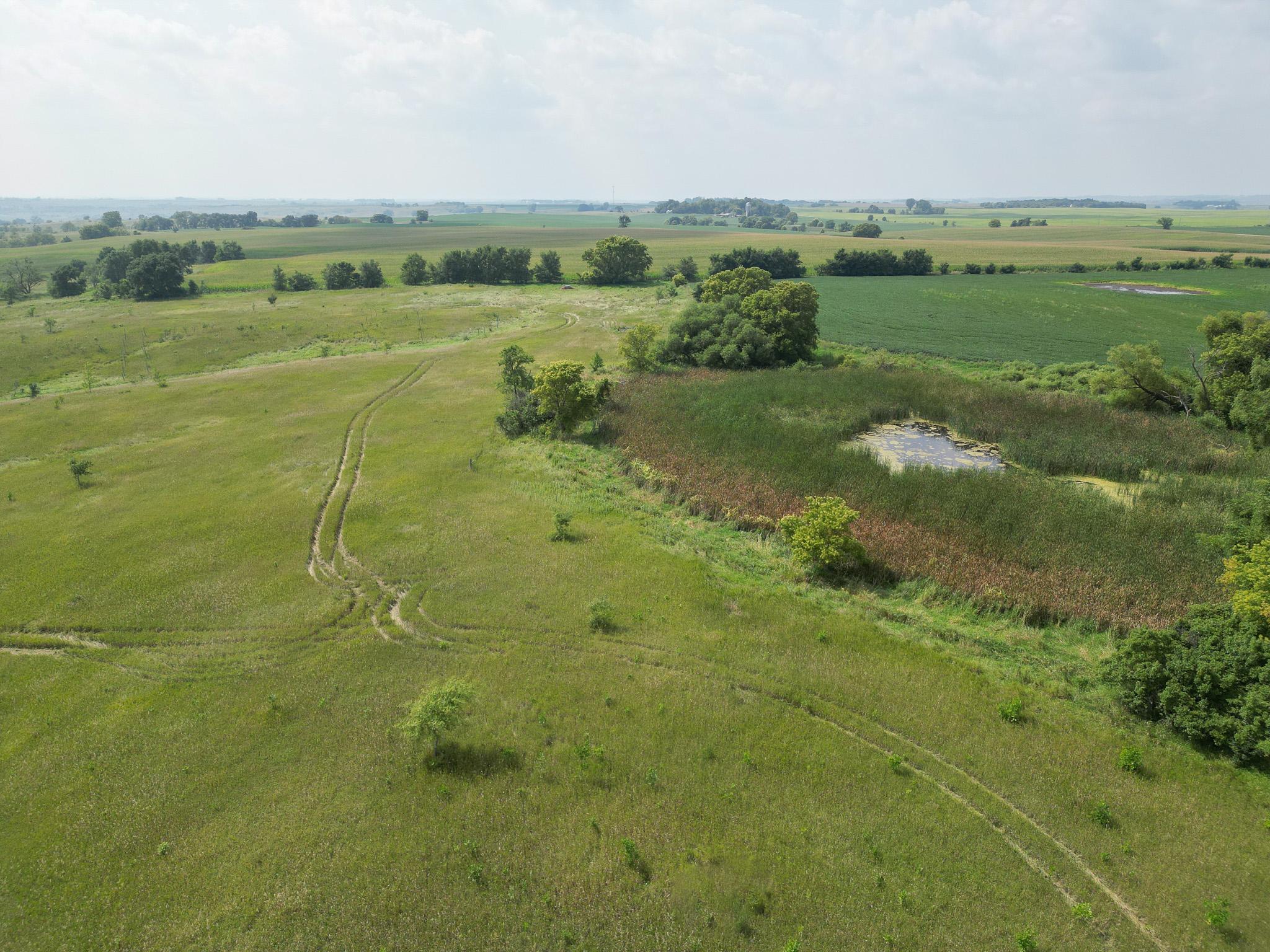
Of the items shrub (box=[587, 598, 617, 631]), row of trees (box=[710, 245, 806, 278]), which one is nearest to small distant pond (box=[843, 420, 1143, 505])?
shrub (box=[587, 598, 617, 631])

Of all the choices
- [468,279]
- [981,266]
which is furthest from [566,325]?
[981,266]

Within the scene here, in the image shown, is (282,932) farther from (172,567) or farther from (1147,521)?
(1147,521)

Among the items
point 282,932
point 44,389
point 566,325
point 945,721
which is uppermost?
point 566,325

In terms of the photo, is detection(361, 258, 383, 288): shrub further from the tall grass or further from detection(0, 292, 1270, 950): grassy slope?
detection(0, 292, 1270, 950): grassy slope

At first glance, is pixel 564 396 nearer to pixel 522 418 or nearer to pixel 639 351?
pixel 522 418

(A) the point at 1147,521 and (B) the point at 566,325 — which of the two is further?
(B) the point at 566,325

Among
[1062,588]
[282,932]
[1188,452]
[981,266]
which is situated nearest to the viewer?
[282,932]
